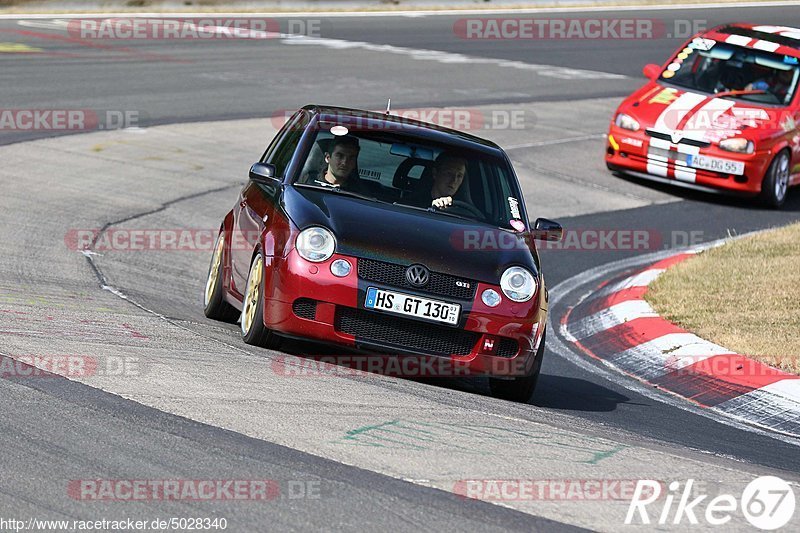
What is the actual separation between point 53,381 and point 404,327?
6.56 feet

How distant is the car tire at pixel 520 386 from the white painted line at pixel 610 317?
96.7 inches

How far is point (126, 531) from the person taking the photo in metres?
4.36

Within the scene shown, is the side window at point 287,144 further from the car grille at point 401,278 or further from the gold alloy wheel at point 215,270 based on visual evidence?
the car grille at point 401,278

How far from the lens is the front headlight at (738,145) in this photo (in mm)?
15703

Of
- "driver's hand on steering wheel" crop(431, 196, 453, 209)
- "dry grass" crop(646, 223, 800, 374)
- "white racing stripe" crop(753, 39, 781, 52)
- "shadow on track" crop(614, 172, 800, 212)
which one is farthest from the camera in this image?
"white racing stripe" crop(753, 39, 781, 52)

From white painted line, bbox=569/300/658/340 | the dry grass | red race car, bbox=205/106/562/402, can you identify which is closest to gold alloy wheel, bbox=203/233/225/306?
red race car, bbox=205/106/562/402

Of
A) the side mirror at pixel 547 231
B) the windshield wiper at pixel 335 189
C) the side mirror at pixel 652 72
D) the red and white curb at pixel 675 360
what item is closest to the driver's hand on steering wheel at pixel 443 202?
the windshield wiper at pixel 335 189

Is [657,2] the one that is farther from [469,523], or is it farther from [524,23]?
[469,523]

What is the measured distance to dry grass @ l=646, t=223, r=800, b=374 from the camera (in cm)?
930

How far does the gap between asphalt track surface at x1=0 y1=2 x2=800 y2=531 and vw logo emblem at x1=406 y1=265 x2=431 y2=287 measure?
55 centimetres

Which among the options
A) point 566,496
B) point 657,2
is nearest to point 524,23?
point 657,2

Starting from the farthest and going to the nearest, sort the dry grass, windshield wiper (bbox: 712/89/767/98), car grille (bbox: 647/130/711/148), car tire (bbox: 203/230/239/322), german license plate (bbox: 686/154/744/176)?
windshield wiper (bbox: 712/89/767/98) → car grille (bbox: 647/130/711/148) → german license plate (bbox: 686/154/744/176) → the dry grass → car tire (bbox: 203/230/239/322)

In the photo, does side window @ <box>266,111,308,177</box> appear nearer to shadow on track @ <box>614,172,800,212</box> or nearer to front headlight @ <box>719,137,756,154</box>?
front headlight @ <box>719,137,756,154</box>

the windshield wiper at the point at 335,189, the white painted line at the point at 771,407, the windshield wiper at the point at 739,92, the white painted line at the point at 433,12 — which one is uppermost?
the windshield wiper at the point at 335,189
